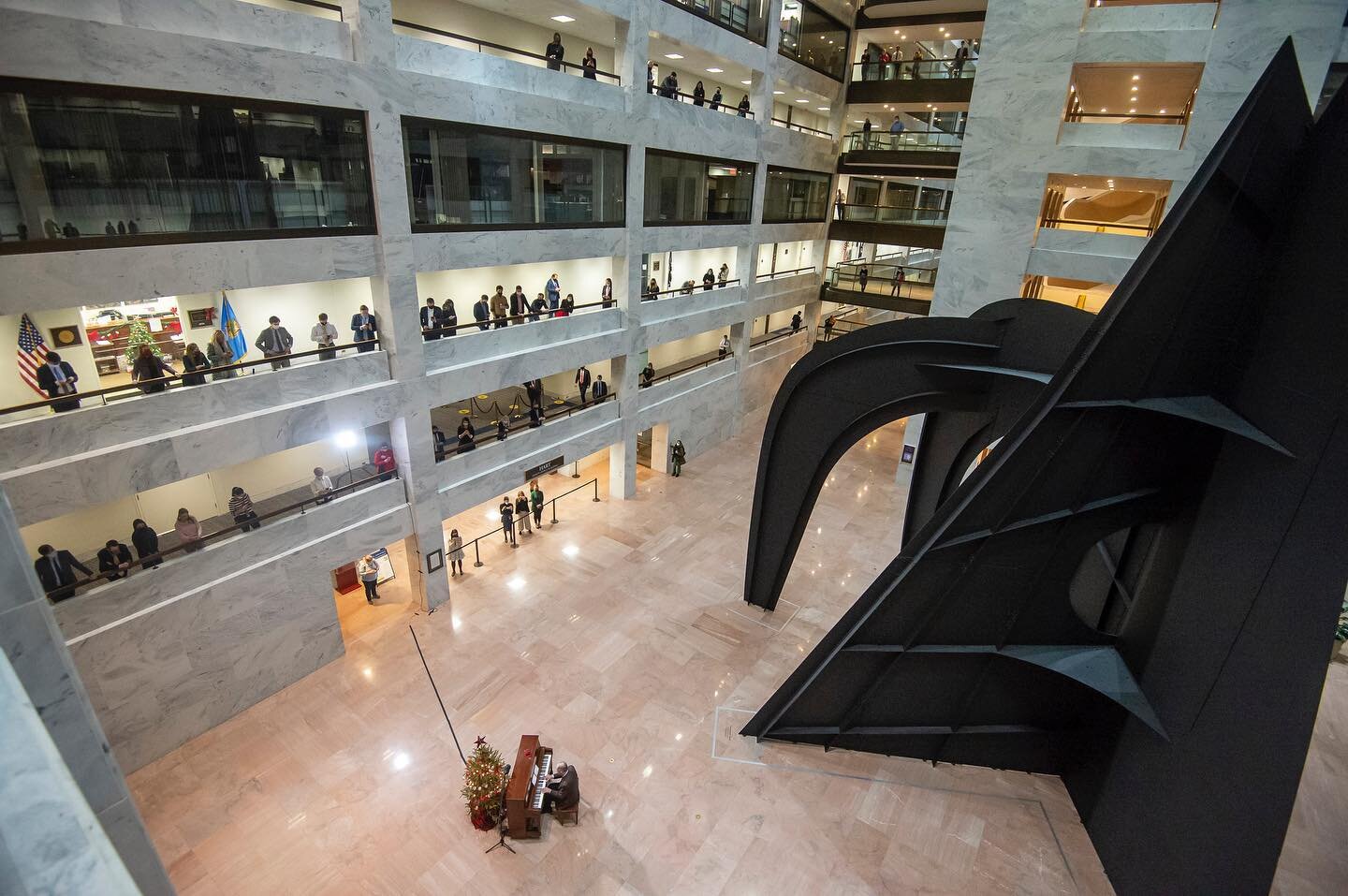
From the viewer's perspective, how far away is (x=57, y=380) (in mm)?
9039

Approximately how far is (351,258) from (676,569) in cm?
1021

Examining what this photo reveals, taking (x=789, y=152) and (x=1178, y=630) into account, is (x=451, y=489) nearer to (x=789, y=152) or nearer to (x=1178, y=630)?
(x=1178, y=630)

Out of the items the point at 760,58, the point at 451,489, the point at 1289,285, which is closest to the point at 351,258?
the point at 451,489

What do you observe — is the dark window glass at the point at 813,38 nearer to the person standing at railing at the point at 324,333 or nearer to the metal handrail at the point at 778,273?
the metal handrail at the point at 778,273

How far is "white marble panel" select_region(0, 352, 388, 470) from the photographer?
334 inches

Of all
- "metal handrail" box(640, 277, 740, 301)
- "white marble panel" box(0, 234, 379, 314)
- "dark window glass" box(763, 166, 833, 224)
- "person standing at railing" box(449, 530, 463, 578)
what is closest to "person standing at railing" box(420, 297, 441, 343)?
"white marble panel" box(0, 234, 379, 314)

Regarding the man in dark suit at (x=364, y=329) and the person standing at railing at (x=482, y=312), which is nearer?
Result: the man in dark suit at (x=364, y=329)

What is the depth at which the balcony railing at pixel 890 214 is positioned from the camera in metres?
23.5

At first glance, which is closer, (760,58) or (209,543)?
(209,543)

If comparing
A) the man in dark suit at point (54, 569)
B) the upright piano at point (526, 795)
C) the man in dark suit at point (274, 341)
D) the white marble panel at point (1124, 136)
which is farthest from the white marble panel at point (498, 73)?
the upright piano at point (526, 795)

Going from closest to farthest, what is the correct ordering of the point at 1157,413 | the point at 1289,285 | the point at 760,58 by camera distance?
the point at 1289,285 < the point at 1157,413 < the point at 760,58

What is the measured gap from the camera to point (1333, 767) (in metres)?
11.4

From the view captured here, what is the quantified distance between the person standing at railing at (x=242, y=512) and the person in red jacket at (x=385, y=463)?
251 centimetres

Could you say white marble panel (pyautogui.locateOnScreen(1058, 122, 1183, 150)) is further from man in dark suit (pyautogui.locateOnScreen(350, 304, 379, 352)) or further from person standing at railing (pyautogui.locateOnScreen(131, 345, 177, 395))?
person standing at railing (pyautogui.locateOnScreen(131, 345, 177, 395))
